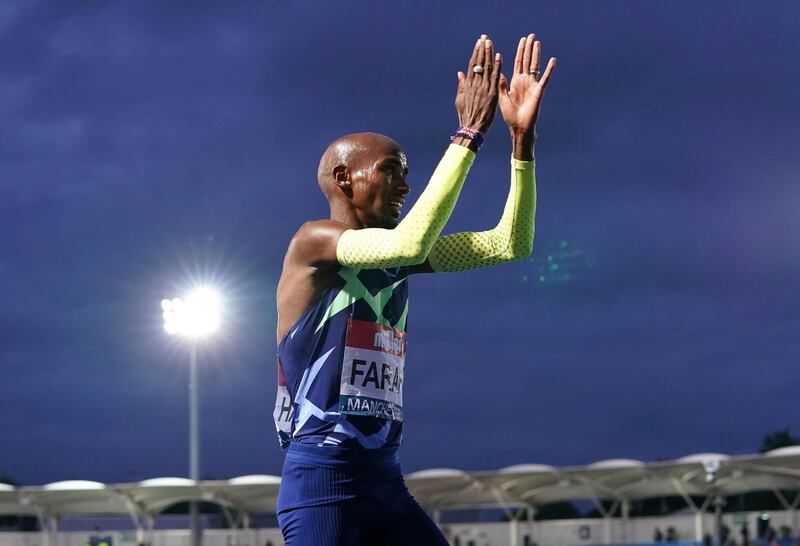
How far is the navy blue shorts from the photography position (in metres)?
4.34

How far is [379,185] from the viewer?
4.58m

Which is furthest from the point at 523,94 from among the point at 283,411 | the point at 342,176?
the point at 283,411

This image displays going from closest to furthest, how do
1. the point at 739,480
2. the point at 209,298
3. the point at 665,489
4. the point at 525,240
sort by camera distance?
the point at 525,240 → the point at 209,298 → the point at 739,480 → the point at 665,489

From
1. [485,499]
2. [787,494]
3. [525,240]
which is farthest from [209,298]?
[787,494]

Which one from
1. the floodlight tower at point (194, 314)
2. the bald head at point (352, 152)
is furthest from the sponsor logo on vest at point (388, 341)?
the floodlight tower at point (194, 314)

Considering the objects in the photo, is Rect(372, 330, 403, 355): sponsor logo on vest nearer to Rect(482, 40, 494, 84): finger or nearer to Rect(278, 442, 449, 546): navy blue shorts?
Rect(278, 442, 449, 546): navy blue shorts

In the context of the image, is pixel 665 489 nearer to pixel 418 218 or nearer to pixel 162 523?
pixel 162 523

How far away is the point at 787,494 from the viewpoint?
6406cm

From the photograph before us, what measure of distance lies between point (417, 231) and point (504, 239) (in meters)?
0.86

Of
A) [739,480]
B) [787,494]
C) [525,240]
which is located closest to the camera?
[525,240]

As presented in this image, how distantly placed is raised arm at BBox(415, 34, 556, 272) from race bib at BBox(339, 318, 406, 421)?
59 cm

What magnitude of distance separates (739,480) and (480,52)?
3769 centimetres

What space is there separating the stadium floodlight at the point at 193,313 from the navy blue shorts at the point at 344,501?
2659cm

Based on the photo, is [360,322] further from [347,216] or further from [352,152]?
[352,152]
